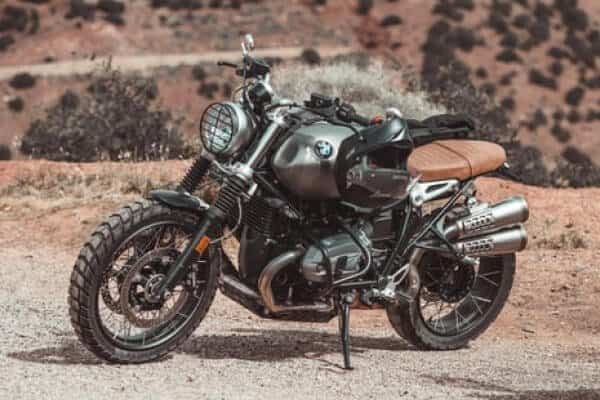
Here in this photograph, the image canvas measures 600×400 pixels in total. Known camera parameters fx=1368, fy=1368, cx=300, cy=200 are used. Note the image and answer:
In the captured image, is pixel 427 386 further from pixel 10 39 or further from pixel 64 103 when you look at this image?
pixel 10 39

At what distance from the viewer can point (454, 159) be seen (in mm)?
7789

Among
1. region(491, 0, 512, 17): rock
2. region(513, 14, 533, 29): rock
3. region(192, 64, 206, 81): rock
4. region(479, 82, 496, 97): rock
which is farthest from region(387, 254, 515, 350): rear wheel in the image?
region(491, 0, 512, 17): rock

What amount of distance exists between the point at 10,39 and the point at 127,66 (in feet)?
24.5

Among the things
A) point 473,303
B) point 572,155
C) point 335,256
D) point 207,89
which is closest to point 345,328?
point 335,256

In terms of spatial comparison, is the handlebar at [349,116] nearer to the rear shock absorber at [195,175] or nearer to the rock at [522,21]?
the rear shock absorber at [195,175]

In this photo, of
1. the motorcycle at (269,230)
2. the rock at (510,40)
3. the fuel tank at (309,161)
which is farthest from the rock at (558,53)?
the fuel tank at (309,161)

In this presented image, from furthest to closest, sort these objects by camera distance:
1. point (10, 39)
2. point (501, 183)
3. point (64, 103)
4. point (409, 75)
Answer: point (10, 39) → point (64, 103) → point (409, 75) → point (501, 183)

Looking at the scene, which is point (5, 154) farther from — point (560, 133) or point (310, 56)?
point (560, 133)

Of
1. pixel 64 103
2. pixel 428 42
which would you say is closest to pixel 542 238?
pixel 64 103

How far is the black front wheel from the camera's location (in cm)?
674

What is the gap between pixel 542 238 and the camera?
483 inches

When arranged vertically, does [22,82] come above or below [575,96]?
below

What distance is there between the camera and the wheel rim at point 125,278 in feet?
22.5

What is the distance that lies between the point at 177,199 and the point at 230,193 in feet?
0.89
